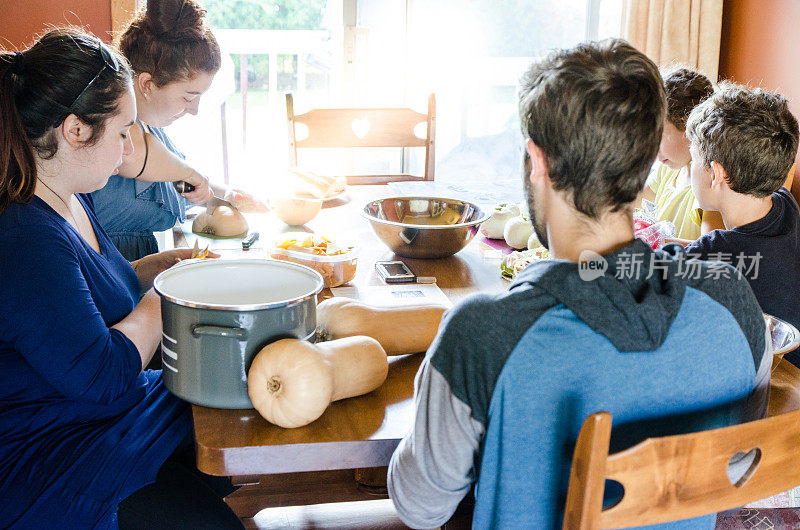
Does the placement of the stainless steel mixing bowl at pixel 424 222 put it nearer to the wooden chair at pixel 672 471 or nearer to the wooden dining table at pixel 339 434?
the wooden dining table at pixel 339 434

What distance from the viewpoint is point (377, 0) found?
397 centimetres

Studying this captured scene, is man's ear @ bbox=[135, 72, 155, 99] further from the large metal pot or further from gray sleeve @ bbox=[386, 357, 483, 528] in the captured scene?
gray sleeve @ bbox=[386, 357, 483, 528]

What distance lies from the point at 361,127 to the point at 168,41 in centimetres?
110

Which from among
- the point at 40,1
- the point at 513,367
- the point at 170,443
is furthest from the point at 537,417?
the point at 40,1

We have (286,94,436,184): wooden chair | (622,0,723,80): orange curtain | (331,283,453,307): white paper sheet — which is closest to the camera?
(331,283,453,307): white paper sheet

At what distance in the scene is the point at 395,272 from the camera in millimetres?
1606

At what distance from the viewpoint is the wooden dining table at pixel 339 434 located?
36.9 inches

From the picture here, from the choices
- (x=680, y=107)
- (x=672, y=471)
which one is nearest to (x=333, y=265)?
(x=672, y=471)

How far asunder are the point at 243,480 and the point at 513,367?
898 millimetres

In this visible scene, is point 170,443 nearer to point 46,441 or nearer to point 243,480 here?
point 46,441

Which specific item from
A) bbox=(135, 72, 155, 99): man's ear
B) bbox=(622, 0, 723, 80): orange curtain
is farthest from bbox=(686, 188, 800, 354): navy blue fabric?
bbox=(622, 0, 723, 80): orange curtain

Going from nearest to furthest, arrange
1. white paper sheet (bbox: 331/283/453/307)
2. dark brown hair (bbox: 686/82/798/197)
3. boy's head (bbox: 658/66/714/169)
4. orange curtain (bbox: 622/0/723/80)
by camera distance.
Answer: white paper sheet (bbox: 331/283/453/307) < dark brown hair (bbox: 686/82/798/197) < boy's head (bbox: 658/66/714/169) < orange curtain (bbox: 622/0/723/80)

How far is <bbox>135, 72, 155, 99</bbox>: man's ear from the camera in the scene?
1940 millimetres

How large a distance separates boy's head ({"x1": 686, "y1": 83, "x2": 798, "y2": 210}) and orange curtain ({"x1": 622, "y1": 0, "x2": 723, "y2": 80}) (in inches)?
83.9
